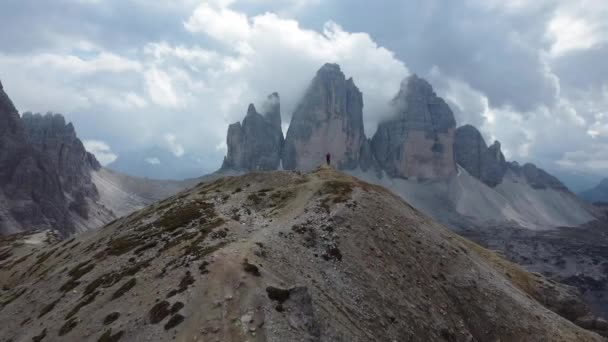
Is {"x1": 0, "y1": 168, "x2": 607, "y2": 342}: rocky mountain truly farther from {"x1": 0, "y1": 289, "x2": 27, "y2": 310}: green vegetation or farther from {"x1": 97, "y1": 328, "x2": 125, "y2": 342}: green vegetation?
{"x1": 0, "y1": 289, "x2": 27, "y2": 310}: green vegetation

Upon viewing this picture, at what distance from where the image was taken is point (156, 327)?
31469 mm

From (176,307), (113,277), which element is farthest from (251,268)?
(113,277)

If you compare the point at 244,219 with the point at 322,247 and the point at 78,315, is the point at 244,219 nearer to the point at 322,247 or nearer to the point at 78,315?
the point at 322,247

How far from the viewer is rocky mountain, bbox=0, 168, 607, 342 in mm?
33031

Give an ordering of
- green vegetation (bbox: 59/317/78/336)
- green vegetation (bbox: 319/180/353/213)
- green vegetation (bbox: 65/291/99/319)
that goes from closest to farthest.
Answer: green vegetation (bbox: 59/317/78/336)
green vegetation (bbox: 65/291/99/319)
green vegetation (bbox: 319/180/353/213)

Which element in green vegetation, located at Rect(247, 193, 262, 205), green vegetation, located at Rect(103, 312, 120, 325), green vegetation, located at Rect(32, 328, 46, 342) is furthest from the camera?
green vegetation, located at Rect(247, 193, 262, 205)

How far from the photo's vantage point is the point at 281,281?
122 feet

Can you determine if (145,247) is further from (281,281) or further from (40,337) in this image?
(281,281)

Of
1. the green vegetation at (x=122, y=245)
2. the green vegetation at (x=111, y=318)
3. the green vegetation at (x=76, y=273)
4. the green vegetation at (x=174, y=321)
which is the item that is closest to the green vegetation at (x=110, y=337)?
the green vegetation at (x=111, y=318)

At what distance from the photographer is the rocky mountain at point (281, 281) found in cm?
3303

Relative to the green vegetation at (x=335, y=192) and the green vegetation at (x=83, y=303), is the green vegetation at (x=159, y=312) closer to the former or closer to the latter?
the green vegetation at (x=83, y=303)

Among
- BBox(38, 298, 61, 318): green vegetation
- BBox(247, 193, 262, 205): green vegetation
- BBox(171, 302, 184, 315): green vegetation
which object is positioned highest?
BBox(247, 193, 262, 205): green vegetation

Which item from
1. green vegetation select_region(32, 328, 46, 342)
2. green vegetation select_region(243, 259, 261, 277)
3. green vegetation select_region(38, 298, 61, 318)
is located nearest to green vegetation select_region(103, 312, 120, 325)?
green vegetation select_region(32, 328, 46, 342)

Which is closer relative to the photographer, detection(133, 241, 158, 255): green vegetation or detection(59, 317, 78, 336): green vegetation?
detection(59, 317, 78, 336): green vegetation
